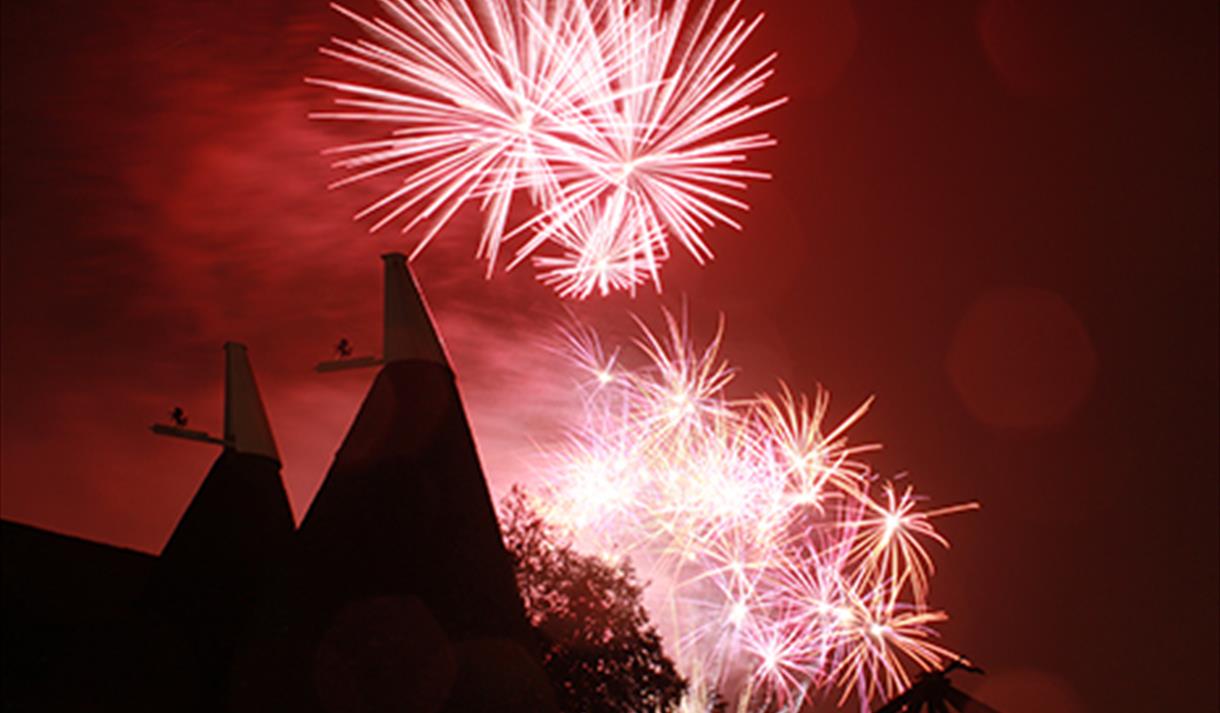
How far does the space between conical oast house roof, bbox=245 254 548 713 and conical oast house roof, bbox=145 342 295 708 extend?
154 cm

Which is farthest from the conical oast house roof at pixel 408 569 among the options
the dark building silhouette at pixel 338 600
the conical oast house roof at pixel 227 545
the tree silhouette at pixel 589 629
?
the tree silhouette at pixel 589 629

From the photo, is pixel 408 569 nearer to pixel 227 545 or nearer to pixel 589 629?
pixel 227 545

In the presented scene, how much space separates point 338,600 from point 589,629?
13093mm

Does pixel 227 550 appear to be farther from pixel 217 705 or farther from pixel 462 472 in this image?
pixel 462 472

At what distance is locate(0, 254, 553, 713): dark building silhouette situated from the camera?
9.92 metres

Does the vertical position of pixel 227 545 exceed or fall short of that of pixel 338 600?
it exceeds it

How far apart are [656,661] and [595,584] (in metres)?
2.29

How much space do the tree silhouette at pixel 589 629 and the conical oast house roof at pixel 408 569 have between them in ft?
34.2

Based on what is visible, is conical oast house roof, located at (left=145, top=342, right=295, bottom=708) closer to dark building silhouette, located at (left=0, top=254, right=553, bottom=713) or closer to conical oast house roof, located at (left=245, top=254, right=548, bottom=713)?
dark building silhouette, located at (left=0, top=254, right=553, bottom=713)

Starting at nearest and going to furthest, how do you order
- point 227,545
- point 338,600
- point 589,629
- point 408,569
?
point 338,600 < point 408,569 < point 227,545 < point 589,629

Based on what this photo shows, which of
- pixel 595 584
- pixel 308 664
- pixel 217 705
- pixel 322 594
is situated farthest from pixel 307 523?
pixel 595 584

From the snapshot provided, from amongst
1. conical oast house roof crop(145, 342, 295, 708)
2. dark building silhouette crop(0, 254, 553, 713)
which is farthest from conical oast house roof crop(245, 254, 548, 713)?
conical oast house roof crop(145, 342, 295, 708)

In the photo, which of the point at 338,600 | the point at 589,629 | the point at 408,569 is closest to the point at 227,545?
the point at 338,600

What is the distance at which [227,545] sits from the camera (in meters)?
12.7
